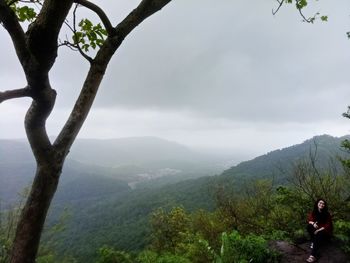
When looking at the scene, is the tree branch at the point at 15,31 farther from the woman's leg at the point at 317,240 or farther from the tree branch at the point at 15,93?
the woman's leg at the point at 317,240

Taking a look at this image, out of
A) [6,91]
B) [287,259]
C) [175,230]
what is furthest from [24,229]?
[175,230]

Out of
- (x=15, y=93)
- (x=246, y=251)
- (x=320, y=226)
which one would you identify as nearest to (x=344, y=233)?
(x=320, y=226)

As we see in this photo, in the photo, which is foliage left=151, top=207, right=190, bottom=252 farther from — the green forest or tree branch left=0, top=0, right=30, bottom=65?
tree branch left=0, top=0, right=30, bottom=65

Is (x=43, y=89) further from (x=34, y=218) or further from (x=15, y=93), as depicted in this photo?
(x=34, y=218)

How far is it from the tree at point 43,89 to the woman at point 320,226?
945 centimetres

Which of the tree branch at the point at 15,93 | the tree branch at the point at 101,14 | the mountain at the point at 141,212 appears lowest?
the mountain at the point at 141,212

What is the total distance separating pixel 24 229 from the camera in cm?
293

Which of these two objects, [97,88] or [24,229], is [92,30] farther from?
[24,229]

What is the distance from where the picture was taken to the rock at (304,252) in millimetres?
10609

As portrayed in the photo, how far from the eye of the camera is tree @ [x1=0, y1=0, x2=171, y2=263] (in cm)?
270

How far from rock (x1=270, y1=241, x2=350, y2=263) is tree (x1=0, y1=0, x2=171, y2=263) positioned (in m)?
9.47

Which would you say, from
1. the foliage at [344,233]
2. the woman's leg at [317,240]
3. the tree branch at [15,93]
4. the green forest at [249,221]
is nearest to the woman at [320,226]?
the woman's leg at [317,240]

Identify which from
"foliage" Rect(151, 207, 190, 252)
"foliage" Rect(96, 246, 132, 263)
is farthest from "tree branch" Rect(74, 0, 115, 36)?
"foliage" Rect(151, 207, 190, 252)

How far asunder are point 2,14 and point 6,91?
1.88 ft
